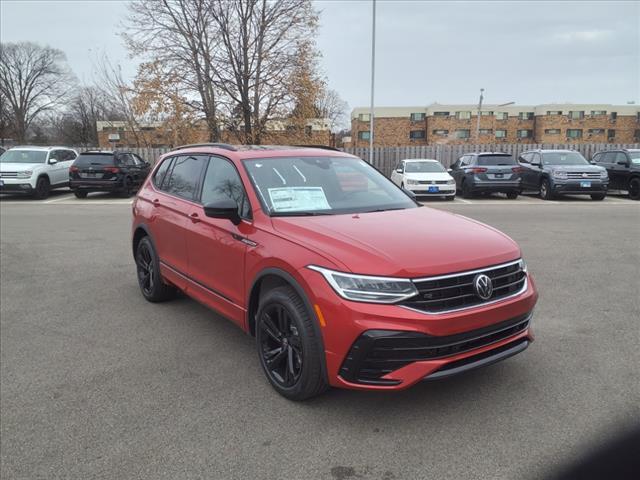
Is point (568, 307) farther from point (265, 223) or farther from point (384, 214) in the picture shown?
point (265, 223)

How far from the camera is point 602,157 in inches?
738

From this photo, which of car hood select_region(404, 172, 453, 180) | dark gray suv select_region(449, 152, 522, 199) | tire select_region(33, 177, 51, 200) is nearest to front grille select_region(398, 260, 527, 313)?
car hood select_region(404, 172, 453, 180)

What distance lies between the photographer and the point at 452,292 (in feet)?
9.45

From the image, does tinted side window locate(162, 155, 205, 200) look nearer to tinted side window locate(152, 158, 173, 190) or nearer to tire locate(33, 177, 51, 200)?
tinted side window locate(152, 158, 173, 190)

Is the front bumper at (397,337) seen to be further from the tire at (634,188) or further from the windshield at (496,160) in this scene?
the tire at (634,188)

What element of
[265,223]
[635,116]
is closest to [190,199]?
[265,223]

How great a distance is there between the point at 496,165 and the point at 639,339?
14.1 m

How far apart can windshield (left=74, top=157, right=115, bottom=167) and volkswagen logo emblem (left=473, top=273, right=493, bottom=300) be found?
1794 cm

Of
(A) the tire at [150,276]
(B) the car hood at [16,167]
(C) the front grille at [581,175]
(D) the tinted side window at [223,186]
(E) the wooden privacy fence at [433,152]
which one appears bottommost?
(A) the tire at [150,276]

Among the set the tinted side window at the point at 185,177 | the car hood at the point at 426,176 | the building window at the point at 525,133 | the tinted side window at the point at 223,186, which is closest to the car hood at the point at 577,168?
the car hood at the point at 426,176

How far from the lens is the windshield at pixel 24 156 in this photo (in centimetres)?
1784

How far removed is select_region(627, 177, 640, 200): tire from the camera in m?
16.9

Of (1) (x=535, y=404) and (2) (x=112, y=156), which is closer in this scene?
(1) (x=535, y=404)

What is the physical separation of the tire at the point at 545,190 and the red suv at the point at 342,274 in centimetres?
1452
